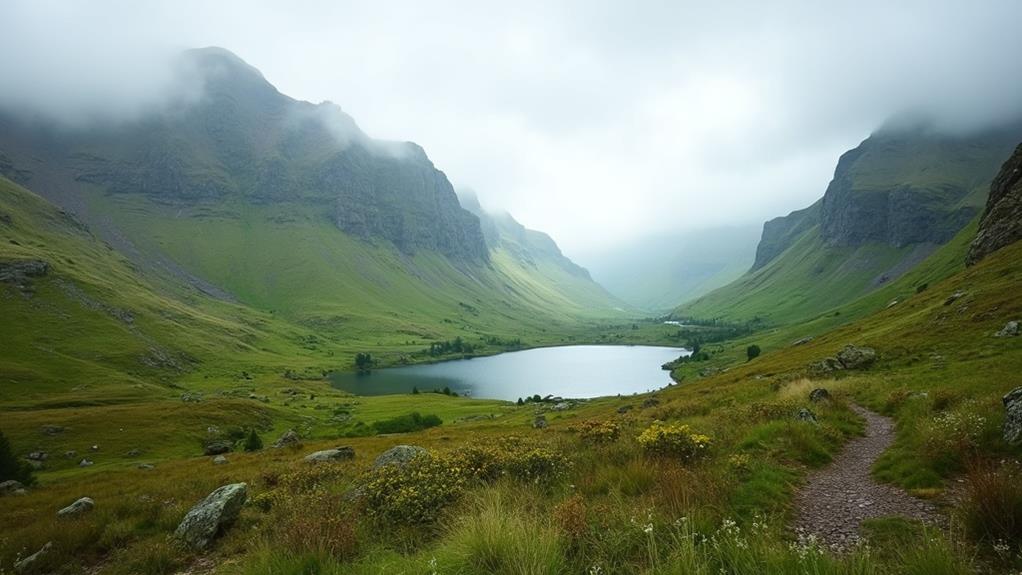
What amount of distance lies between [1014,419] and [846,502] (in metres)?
5.10

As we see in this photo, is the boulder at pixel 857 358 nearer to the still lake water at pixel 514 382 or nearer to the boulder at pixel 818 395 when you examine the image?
the boulder at pixel 818 395

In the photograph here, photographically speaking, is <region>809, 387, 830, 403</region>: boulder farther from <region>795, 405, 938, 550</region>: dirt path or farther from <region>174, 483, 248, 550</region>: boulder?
<region>174, 483, 248, 550</region>: boulder

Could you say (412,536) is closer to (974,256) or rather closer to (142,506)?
(142,506)

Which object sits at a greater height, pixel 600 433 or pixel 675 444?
pixel 675 444

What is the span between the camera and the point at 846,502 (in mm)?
9781

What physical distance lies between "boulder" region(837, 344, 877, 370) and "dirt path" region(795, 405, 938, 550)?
96.4 feet

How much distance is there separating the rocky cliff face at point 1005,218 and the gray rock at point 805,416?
9364 centimetres

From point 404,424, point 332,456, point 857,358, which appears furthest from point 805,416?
point 404,424

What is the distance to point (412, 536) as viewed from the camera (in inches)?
367

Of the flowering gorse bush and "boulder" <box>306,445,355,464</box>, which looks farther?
"boulder" <box>306,445,355,464</box>

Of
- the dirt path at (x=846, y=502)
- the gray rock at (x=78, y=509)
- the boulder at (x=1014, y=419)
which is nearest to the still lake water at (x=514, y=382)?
the gray rock at (x=78, y=509)

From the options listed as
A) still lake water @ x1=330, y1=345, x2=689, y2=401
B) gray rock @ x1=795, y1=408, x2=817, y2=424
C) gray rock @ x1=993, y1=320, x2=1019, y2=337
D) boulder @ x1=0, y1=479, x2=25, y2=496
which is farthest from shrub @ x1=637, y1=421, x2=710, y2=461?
still lake water @ x1=330, y1=345, x2=689, y2=401

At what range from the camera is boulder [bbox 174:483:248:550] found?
12.2m

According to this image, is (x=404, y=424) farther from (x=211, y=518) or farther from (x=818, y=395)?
(x=211, y=518)
